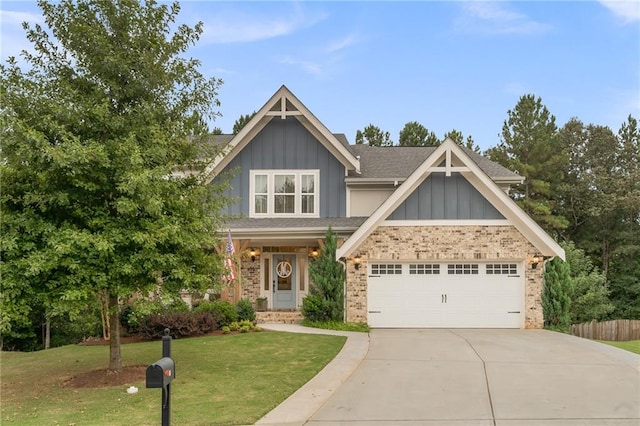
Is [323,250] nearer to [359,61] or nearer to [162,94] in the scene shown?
[162,94]

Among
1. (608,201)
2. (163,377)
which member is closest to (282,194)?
(163,377)

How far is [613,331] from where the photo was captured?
57.2 feet

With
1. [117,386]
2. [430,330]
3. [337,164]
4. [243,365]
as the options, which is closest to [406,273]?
[430,330]

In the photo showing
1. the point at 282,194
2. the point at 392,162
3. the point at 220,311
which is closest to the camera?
the point at 220,311

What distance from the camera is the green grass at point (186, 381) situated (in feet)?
22.4

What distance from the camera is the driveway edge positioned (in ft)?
21.6

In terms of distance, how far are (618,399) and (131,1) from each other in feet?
34.9

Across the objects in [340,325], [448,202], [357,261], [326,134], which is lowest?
[340,325]

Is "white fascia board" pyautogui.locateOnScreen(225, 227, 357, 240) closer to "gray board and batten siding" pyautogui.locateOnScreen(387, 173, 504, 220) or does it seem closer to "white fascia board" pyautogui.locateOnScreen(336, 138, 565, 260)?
"white fascia board" pyautogui.locateOnScreen(336, 138, 565, 260)

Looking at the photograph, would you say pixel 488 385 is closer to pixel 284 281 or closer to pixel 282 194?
pixel 284 281

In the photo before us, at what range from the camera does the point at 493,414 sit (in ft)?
22.0

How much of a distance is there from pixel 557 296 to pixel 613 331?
3912 millimetres

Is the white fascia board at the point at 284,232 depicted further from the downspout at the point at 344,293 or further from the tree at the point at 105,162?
the tree at the point at 105,162

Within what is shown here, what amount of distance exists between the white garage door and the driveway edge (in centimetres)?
290
